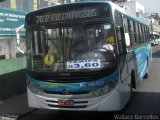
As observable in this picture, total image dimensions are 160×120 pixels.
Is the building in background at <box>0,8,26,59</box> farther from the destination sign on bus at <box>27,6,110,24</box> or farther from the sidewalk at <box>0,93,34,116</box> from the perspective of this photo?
the destination sign on bus at <box>27,6,110,24</box>

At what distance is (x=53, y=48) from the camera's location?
786 cm

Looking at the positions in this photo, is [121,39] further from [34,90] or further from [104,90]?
[34,90]

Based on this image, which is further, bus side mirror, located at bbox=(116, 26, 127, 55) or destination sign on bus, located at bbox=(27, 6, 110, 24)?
bus side mirror, located at bbox=(116, 26, 127, 55)

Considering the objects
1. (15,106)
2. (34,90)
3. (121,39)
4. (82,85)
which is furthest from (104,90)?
(15,106)

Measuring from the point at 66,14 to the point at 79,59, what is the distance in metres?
1.12

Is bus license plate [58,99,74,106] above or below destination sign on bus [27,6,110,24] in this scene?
below

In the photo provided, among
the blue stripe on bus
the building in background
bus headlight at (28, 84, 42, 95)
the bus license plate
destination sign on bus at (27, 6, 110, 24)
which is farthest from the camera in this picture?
the building in background

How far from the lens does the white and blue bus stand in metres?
7.50

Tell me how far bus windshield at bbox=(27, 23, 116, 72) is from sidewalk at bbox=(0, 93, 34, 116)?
218cm

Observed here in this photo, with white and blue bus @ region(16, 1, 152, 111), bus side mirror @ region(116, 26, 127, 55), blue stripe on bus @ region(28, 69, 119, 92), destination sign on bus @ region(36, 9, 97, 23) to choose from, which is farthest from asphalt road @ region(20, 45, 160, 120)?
destination sign on bus @ region(36, 9, 97, 23)

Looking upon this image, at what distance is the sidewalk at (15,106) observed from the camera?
959cm

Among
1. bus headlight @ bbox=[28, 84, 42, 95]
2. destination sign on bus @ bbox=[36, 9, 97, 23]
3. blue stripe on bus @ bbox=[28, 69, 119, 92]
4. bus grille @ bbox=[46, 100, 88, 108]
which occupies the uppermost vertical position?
destination sign on bus @ bbox=[36, 9, 97, 23]

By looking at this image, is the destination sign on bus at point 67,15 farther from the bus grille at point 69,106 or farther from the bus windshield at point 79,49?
the bus grille at point 69,106

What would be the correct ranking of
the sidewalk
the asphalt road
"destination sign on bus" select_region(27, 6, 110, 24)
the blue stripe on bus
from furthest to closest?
the sidewalk → the asphalt road → "destination sign on bus" select_region(27, 6, 110, 24) → the blue stripe on bus
